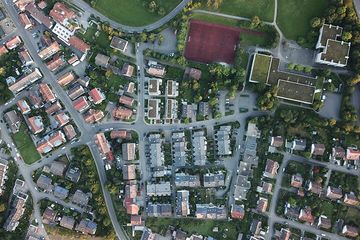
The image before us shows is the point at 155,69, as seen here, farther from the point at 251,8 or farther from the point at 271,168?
the point at 271,168

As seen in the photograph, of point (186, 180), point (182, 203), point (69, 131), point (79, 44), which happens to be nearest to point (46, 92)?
point (69, 131)

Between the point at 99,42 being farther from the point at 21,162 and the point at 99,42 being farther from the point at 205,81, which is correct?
the point at 21,162

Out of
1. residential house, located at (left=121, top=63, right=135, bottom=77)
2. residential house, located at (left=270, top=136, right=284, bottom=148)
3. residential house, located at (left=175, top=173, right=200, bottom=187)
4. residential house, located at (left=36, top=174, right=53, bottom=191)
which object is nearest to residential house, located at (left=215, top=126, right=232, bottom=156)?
residential house, located at (left=175, top=173, right=200, bottom=187)

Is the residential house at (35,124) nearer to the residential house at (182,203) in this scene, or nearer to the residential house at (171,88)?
the residential house at (171,88)

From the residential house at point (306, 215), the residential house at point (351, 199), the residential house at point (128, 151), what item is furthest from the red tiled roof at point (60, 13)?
the residential house at point (351, 199)

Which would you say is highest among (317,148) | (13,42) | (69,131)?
(13,42)

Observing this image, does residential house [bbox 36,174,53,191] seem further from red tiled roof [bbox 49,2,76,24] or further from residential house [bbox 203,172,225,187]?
red tiled roof [bbox 49,2,76,24]

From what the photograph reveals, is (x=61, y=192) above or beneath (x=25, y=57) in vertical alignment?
beneath
